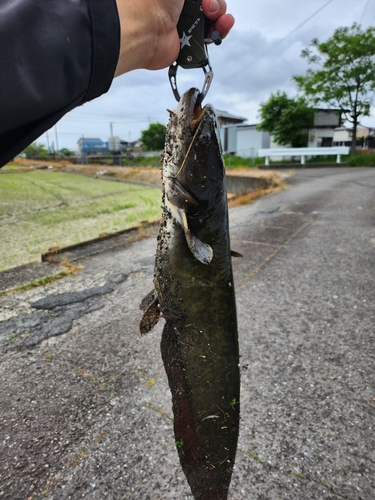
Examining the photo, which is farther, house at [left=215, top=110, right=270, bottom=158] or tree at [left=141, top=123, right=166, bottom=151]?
tree at [left=141, top=123, right=166, bottom=151]

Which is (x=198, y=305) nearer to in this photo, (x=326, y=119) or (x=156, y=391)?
(x=156, y=391)

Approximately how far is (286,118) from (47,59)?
34036 mm

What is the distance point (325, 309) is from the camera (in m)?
3.99

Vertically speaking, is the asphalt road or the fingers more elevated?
the fingers

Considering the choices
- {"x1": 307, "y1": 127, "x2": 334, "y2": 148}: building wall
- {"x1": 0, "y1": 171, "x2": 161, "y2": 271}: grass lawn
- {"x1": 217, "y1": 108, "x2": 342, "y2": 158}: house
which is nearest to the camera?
{"x1": 0, "y1": 171, "x2": 161, "y2": 271}: grass lawn

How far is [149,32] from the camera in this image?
1.22 m

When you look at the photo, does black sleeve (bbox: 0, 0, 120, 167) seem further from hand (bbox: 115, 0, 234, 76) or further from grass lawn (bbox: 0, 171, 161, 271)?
grass lawn (bbox: 0, 171, 161, 271)

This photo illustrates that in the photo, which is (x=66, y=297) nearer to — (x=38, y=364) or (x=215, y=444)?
(x=38, y=364)

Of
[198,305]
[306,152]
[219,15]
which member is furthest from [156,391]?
[306,152]

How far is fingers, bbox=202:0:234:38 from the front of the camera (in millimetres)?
1651

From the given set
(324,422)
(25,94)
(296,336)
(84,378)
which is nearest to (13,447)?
(84,378)

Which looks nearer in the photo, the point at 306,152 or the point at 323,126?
the point at 306,152

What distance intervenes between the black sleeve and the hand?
0.15 m

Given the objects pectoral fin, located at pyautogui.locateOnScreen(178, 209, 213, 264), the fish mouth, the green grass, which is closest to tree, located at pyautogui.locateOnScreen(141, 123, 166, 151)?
the green grass
